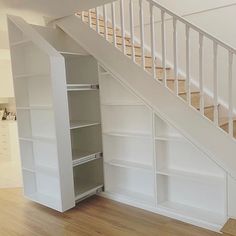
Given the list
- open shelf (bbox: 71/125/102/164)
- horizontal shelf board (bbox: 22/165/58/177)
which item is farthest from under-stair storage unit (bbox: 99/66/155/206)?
horizontal shelf board (bbox: 22/165/58/177)

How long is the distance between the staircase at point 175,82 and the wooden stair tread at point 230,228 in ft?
0.32

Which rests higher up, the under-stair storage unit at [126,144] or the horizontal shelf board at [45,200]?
the under-stair storage unit at [126,144]

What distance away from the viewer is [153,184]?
3182 millimetres

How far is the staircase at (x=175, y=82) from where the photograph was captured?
8.00ft

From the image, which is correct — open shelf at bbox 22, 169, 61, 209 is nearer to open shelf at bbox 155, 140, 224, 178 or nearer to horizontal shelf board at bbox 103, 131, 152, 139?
horizontal shelf board at bbox 103, 131, 152, 139

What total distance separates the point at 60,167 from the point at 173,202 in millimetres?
1366

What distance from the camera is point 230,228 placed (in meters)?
2.33

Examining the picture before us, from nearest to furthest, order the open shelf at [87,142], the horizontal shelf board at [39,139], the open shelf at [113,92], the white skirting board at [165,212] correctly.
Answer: the white skirting board at [165,212], the horizontal shelf board at [39,139], the open shelf at [113,92], the open shelf at [87,142]

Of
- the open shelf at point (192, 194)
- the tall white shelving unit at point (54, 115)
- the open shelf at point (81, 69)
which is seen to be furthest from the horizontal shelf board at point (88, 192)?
the open shelf at point (81, 69)

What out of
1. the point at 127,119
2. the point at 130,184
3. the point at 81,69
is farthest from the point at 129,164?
the point at 81,69

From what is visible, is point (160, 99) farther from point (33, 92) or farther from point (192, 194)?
point (33, 92)

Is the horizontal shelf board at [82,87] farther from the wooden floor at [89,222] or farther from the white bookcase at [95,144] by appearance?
the wooden floor at [89,222]

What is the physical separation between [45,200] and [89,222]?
69 centimetres

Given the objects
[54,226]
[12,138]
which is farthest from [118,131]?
[12,138]
